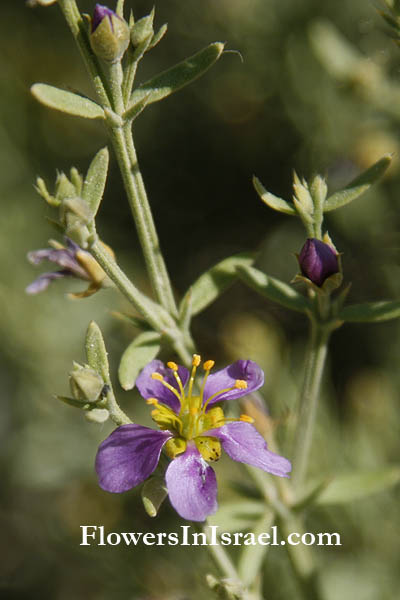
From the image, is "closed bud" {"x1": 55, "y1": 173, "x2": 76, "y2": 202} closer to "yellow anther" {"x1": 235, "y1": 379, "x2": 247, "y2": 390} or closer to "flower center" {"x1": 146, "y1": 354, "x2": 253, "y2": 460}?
"flower center" {"x1": 146, "y1": 354, "x2": 253, "y2": 460}

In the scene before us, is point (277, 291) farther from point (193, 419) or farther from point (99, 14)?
point (99, 14)

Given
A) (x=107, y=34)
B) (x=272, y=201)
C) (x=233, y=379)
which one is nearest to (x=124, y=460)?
(x=233, y=379)

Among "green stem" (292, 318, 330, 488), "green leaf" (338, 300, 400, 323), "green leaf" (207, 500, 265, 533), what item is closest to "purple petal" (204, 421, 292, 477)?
"green stem" (292, 318, 330, 488)

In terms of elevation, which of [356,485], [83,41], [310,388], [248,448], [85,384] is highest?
[83,41]

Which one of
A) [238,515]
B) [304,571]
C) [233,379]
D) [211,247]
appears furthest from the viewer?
[211,247]

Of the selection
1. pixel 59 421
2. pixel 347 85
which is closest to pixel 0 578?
pixel 59 421

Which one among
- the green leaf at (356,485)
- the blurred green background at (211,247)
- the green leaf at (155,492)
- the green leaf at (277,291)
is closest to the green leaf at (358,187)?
the green leaf at (277,291)

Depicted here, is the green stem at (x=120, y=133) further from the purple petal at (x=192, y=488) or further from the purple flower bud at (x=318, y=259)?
the purple petal at (x=192, y=488)
